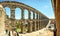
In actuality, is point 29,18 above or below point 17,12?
below

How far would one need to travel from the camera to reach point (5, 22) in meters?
5.62

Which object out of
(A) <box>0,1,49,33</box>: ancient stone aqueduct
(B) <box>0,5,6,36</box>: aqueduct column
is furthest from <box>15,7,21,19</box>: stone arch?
(B) <box>0,5,6,36</box>: aqueduct column

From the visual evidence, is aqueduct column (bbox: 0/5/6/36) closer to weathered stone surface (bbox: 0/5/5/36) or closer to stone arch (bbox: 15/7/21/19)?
weathered stone surface (bbox: 0/5/5/36)

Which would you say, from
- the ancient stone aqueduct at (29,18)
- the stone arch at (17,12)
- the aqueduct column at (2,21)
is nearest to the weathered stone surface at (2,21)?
the aqueduct column at (2,21)

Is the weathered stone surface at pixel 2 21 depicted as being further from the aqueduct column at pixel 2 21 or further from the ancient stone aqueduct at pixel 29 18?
the ancient stone aqueduct at pixel 29 18

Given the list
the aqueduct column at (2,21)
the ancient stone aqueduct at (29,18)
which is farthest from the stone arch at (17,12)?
the aqueduct column at (2,21)

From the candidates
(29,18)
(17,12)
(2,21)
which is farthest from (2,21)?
(29,18)

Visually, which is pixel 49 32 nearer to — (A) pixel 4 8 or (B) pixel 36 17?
(B) pixel 36 17

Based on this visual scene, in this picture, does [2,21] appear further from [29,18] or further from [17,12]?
[29,18]

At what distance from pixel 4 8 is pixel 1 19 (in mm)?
388

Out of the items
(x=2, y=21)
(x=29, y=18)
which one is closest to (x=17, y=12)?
(x=29, y=18)

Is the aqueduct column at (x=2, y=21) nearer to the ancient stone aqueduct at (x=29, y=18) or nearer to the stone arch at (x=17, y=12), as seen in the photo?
the ancient stone aqueduct at (x=29, y=18)

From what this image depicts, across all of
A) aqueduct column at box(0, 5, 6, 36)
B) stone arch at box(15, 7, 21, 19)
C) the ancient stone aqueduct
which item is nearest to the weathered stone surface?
aqueduct column at box(0, 5, 6, 36)

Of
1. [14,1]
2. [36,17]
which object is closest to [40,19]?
[36,17]
